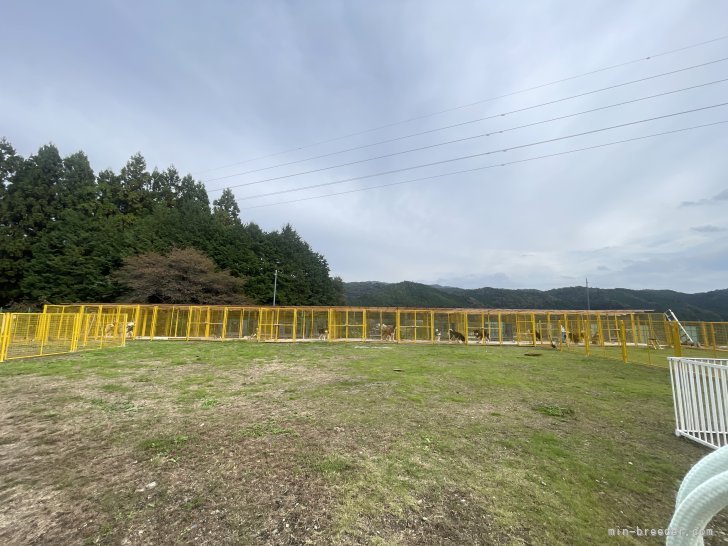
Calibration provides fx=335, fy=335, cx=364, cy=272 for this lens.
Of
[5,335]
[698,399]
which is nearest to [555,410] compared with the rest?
[698,399]

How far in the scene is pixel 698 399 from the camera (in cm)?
559

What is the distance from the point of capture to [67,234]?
40406 millimetres

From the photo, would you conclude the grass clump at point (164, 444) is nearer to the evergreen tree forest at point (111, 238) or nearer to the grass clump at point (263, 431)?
the grass clump at point (263, 431)

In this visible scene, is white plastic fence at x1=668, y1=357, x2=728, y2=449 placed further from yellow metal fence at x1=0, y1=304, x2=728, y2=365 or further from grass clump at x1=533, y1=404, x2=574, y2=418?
yellow metal fence at x1=0, y1=304, x2=728, y2=365

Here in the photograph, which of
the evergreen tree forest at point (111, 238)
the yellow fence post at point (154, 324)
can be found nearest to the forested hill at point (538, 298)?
the evergreen tree forest at point (111, 238)

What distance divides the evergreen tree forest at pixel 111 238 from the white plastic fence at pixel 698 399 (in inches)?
1545

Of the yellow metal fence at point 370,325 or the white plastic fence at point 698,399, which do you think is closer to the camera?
the white plastic fence at point 698,399

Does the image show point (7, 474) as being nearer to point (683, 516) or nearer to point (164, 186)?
point (683, 516)

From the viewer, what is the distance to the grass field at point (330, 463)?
10.3 ft

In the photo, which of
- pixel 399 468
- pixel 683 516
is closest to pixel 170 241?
pixel 399 468

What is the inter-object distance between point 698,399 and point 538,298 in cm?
11865

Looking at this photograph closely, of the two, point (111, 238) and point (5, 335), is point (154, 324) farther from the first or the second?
point (111, 238)

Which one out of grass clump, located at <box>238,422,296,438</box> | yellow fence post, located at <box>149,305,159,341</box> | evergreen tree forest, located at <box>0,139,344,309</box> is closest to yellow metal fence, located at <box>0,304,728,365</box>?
yellow fence post, located at <box>149,305,159,341</box>

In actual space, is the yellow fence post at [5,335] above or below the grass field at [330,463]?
above
